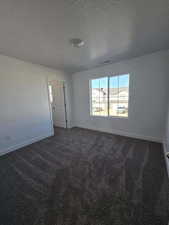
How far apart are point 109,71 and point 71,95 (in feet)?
6.44

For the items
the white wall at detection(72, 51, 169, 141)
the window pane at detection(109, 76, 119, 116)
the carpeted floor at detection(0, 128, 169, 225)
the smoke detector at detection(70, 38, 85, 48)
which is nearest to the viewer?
the carpeted floor at detection(0, 128, 169, 225)

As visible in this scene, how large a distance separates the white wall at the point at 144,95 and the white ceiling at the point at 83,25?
473 millimetres

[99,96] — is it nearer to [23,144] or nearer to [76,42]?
[76,42]

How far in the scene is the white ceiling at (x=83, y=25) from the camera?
1228mm

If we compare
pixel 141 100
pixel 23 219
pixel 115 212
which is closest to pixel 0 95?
pixel 23 219

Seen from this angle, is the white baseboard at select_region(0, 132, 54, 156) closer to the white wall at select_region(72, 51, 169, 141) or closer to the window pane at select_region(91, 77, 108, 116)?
the window pane at select_region(91, 77, 108, 116)

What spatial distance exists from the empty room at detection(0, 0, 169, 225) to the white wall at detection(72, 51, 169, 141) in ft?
0.08

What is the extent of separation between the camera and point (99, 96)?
13.0 ft

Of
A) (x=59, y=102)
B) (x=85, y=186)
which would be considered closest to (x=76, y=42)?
(x=85, y=186)

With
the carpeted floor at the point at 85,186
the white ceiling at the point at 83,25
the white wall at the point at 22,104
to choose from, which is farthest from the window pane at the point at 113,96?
the white wall at the point at 22,104

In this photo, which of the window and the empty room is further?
the window

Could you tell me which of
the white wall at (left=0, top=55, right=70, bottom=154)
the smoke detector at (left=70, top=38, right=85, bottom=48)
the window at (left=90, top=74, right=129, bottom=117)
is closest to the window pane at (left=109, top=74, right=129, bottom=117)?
the window at (left=90, top=74, right=129, bottom=117)

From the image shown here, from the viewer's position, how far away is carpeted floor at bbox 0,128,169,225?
1137mm

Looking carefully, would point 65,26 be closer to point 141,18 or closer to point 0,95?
point 141,18
